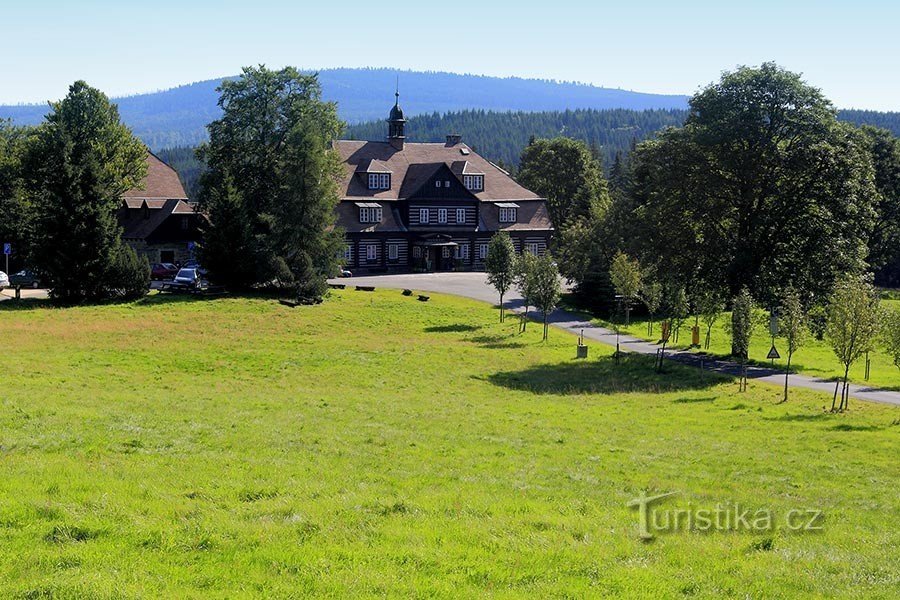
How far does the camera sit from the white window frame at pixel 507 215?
90.7 meters

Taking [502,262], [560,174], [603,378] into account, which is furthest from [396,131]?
[603,378]

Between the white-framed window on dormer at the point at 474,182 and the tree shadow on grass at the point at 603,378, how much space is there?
167ft

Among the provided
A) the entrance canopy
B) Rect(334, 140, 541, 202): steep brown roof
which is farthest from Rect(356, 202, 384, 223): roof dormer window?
the entrance canopy

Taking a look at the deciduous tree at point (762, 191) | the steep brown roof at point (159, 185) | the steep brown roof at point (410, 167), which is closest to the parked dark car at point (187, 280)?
Answer: the steep brown roof at point (159, 185)

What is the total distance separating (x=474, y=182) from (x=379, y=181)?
448 inches

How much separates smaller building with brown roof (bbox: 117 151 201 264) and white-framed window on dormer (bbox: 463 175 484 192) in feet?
95.1

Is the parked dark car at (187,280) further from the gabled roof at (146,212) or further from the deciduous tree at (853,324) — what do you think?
the deciduous tree at (853,324)

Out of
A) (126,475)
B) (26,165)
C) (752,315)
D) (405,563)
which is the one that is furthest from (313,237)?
(405,563)

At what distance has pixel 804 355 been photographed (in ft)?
158

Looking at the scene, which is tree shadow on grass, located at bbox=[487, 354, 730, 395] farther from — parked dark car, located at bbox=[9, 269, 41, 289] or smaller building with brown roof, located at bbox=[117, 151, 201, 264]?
smaller building with brown roof, located at bbox=[117, 151, 201, 264]

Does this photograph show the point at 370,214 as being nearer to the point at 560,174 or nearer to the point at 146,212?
the point at 146,212

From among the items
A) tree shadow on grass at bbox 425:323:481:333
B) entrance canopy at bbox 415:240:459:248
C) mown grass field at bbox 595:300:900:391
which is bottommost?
mown grass field at bbox 595:300:900:391

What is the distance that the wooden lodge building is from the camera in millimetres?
83812

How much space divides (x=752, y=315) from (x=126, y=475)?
31.6 m
